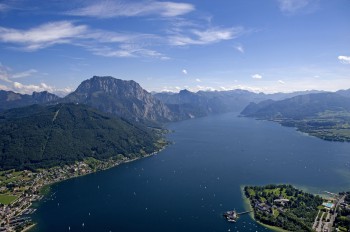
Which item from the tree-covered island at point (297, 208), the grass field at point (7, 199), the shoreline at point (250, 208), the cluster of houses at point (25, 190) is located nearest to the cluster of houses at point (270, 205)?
the tree-covered island at point (297, 208)

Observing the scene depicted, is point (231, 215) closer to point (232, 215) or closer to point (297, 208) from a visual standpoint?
point (232, 215)

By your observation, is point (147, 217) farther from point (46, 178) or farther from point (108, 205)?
point (46, 178)

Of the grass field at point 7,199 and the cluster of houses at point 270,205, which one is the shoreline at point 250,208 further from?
the grass field at point 7,199

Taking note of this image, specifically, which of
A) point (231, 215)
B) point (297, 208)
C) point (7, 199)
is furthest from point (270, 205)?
point (7, 199)

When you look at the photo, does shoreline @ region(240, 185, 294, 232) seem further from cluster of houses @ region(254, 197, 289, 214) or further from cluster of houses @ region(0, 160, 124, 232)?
cluster of houses @ region(0, 160, 124, 232)

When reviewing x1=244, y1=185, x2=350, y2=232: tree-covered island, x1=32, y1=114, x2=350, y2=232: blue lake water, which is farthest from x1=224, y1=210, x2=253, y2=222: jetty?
x1=244, y1=185, x2=350, y2=232: tree-covered island
